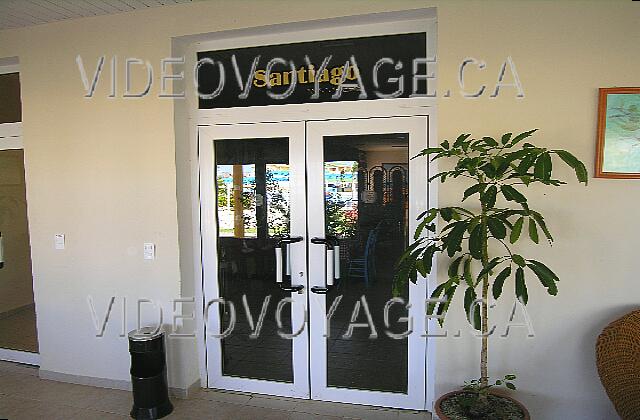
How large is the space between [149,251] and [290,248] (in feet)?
3.50

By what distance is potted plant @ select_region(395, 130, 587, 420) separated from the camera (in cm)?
213

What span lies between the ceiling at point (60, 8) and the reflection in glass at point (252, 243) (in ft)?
3.58

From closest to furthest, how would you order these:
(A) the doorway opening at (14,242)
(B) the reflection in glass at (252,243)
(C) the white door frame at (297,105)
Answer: (C) the white door frame at (297,105) → (B) the reflection in glass at (252,243) → (A) the doorway opening at (14,242)

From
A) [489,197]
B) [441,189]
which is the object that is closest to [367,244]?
[441,189]

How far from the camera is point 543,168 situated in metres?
2.03

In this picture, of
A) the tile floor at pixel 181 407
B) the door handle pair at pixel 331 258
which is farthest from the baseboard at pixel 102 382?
the door handle pair at pixel 331 258

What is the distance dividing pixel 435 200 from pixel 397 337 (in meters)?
1.00

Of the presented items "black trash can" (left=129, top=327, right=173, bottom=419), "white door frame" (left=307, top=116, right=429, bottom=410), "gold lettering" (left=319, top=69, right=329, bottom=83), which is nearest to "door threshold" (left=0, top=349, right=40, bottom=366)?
"black trash can" (left=129, top=327, right=173, bottom=419)

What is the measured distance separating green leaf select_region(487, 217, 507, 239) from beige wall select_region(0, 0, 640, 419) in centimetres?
→ 52

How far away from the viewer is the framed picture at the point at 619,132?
2385 millimetres

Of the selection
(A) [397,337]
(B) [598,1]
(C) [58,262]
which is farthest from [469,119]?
(C) [58,262]

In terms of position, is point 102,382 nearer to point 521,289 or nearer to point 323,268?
point 323,268

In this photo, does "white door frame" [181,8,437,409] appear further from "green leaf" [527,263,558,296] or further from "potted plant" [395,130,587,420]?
"green leaf" [527,263,558,296]

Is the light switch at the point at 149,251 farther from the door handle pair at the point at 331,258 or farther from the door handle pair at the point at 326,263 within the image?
the door handle pair at the point at 331,258
